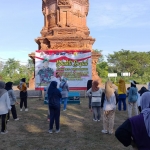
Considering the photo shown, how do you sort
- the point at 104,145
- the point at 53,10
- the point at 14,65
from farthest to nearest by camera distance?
1. the point at 14,65
2. the point at 53,10
3. the point at 104,145

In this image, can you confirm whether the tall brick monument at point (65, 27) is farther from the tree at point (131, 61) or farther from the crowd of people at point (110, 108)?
the tree at point (131, 61)

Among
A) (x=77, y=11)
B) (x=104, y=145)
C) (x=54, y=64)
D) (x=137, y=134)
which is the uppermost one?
(x=77, y=11)

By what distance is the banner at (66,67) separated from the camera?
12.9 m

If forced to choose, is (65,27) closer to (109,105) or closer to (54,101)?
(54,101)

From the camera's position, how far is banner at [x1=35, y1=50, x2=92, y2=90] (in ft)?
42.2

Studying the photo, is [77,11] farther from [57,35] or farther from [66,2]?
[57,35]

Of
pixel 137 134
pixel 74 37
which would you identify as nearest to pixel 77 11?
pixel 74 37

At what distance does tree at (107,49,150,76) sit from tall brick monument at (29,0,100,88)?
34.6 m

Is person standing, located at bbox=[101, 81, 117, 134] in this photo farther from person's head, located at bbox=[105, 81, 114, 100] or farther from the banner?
the banner

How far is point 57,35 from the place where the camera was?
2073 centimetres

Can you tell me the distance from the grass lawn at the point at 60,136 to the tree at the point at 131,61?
162 ft

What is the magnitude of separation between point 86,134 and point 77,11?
19.0 metres

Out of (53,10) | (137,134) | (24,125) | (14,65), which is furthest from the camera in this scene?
(14,65)

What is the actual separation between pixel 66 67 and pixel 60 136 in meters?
7.30
